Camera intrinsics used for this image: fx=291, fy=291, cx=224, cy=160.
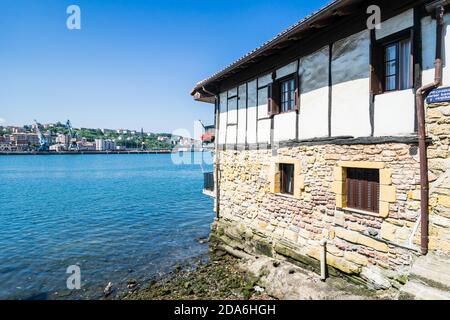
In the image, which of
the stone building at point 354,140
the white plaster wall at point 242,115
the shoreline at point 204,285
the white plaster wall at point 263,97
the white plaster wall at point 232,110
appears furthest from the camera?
the white plaster wall at point 232,110

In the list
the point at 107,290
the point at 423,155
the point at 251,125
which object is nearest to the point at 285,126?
the point at 251,125

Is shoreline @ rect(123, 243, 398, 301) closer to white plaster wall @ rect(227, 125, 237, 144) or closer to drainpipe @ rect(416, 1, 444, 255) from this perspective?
drainpipe @ rect(416, 1, 444, 255)

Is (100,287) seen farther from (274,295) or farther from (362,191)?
(362,191)

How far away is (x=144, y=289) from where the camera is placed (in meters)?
9.64

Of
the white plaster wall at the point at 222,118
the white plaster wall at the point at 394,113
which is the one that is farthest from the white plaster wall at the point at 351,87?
the white plaster wall at the point at 222,118

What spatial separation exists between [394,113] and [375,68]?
119cm

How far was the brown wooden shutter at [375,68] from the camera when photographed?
6.74 meters

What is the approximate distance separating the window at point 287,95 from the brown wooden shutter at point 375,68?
2925mm

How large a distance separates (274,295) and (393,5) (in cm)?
759

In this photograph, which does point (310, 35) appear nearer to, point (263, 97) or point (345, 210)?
point (263, 97)

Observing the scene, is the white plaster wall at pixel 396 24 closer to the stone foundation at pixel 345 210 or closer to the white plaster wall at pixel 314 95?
the white plaster wall at pixel 314 95

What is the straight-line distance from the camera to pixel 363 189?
284 inches

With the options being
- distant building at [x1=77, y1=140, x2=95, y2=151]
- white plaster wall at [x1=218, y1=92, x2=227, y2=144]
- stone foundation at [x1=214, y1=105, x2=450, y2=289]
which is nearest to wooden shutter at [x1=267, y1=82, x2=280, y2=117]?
stone foundation at [x1=214, y1=105, x2=450, y2=289]
